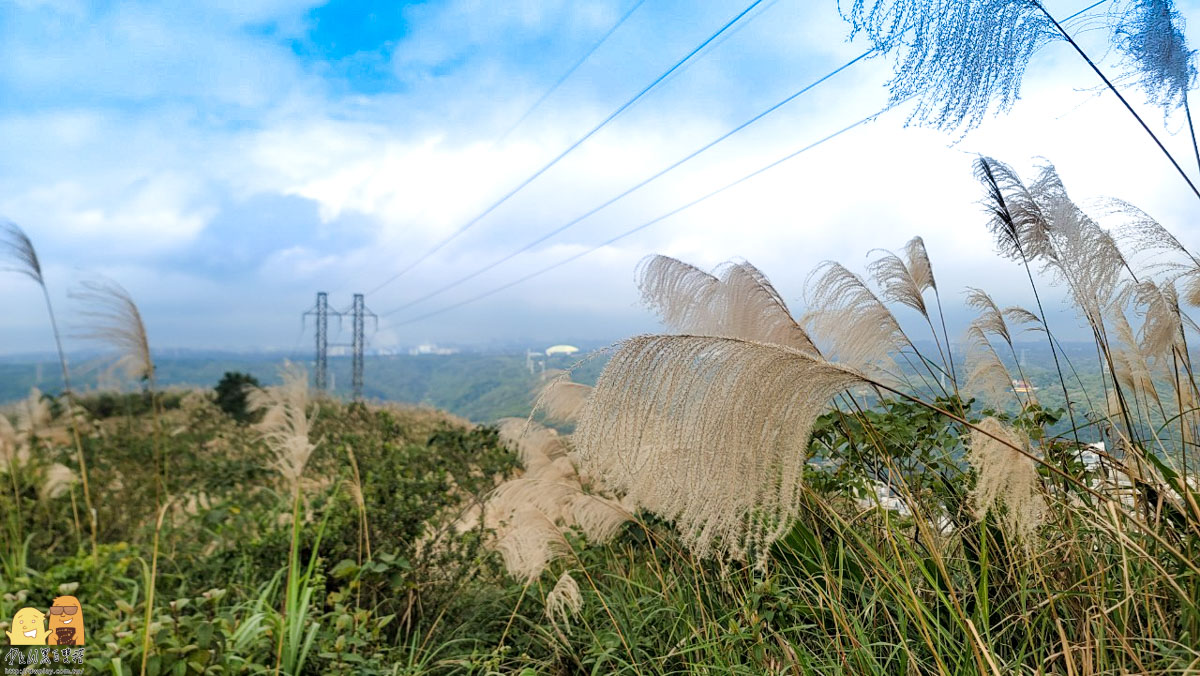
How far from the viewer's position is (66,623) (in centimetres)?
339

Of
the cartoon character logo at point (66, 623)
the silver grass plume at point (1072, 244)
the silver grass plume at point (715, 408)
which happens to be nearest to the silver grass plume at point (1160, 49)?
the silver grass plume at point (1072, 244)

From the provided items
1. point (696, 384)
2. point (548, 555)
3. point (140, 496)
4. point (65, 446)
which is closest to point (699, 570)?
point (548, 555)

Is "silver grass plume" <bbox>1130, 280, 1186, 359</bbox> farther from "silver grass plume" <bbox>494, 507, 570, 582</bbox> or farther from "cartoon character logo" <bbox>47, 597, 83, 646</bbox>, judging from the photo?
"cartoon character logo" <bbox>47, 597, 83, 646</bbox>

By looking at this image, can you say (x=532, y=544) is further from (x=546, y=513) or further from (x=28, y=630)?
(x=28, y=630)

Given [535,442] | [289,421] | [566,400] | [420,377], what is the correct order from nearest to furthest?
[566,400]
[289,421]
[535,442]
[420,377]

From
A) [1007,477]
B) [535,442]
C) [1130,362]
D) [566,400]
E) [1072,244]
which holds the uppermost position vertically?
[1072,244]

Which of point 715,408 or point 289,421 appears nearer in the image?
point 715,408

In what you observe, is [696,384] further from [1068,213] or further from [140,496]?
[140,496]

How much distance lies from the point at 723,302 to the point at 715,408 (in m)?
0.96

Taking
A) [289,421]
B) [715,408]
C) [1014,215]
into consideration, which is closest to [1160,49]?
[1014,215]

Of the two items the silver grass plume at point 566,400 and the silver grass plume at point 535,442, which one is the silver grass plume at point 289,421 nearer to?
the silver grass plume at point 566,400

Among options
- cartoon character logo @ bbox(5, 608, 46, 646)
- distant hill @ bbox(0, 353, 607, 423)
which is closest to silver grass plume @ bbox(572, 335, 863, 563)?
distant hill @ bbox(0, 353, 607, 423)

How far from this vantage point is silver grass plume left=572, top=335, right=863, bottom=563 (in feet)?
5.89

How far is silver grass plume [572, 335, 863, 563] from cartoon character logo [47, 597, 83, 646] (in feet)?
8.99
